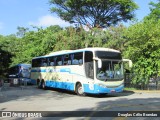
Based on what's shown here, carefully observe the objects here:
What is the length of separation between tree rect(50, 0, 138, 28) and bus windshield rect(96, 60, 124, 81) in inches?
1095

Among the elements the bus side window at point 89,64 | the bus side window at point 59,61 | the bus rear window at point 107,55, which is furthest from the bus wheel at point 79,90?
the bus side window at point 59,61

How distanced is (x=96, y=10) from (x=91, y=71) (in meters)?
30.2

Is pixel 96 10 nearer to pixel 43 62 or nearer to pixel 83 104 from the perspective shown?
pixel 43 62

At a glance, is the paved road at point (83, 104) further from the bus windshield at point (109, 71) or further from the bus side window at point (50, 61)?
the bus side window at point (50, 61)

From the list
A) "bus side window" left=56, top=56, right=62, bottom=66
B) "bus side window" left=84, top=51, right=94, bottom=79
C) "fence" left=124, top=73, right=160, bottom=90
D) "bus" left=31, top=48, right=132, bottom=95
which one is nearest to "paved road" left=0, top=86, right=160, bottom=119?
"bus" left=31, top=48, right=132, bottom=95

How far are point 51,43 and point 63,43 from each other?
4.90 metres

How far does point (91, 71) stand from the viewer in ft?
77.2

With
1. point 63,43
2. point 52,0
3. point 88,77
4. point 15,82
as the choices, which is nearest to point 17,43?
point 52,0

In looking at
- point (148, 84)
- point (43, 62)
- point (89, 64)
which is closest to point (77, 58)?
point (89, 64)

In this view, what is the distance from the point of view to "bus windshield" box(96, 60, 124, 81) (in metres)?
23.1

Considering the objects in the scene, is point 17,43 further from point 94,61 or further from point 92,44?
point 94,61

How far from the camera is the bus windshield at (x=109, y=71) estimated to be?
2314 cm

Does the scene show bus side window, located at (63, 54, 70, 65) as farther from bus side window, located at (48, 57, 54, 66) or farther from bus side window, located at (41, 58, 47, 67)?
bus side window, located at (41, 58, 47, 67)

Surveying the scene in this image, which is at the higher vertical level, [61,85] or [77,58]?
[77,58]
